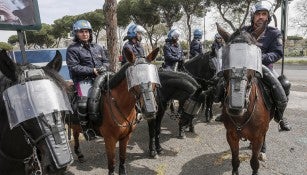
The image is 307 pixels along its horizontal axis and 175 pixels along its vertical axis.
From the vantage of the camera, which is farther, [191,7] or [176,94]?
[191,7]

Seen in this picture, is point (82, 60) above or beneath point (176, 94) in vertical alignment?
above

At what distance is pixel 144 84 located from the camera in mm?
4289

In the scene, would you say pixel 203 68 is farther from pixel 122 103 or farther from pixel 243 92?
pixel 243 92

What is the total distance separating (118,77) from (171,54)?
12.7ft

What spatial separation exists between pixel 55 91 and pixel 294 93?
12.5 meters

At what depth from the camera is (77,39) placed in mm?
5609

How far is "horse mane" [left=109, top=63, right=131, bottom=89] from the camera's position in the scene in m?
4.70

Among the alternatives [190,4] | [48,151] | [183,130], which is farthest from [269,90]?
[190,4]

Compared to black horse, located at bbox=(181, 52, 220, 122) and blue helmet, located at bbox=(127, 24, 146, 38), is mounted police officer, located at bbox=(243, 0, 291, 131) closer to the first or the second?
blue helmet, located at bbox=(127, 24, 146, 38)

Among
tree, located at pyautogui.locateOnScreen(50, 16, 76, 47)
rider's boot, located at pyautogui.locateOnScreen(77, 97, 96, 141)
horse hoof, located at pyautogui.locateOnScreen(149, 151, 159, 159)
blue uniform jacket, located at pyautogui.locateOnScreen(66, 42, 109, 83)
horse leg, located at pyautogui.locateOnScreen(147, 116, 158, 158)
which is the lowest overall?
horse hoof, located at pyautogui.locateOnScreen(149, 151, 159, 159)

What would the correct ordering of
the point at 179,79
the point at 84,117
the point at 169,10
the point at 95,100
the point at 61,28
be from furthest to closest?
1. the point at 61,28
2. the point at 169,10
3. the point at 179,79
4. the point at 84,117
5. the point at 95,100

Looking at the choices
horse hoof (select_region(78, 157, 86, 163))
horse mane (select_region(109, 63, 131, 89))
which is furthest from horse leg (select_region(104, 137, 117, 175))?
horse hoof (select_region(78, 157, 86, 163))

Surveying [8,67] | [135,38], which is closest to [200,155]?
[135,38]

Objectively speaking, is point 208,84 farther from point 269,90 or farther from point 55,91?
point 55,91
